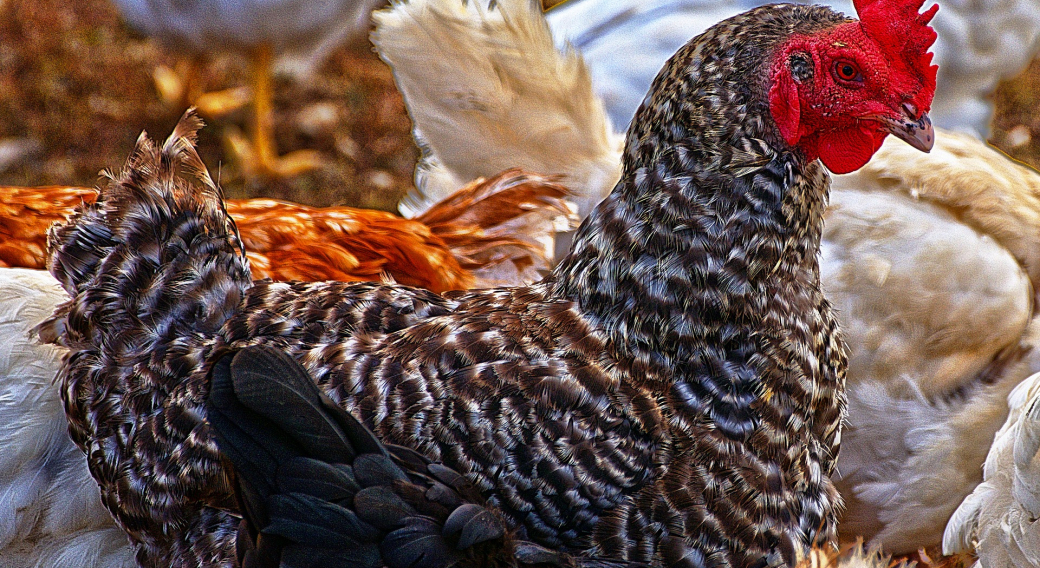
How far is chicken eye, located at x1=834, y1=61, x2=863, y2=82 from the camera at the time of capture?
138cm

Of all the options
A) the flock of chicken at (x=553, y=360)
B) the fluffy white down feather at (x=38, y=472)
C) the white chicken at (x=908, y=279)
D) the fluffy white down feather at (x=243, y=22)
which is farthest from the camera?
the fluffy white down feather at (x=243, y=22)

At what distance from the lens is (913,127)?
138 cm

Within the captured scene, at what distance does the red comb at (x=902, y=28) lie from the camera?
1386 millimetres

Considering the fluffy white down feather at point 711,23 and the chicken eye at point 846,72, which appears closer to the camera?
the chicken eye at point 846,72

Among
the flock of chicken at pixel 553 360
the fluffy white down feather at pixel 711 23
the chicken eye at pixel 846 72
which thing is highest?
the chicken eye at pixel 846 72

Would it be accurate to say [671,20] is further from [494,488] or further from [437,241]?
[494,488]

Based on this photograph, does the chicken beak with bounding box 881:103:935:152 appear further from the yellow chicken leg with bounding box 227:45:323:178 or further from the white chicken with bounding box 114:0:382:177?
the yellow chicken leg with bounding box 227:45:323:178

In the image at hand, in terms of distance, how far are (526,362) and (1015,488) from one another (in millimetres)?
908

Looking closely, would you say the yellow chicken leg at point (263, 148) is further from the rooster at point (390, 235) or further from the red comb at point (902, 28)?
the red comb at point (902, 28)

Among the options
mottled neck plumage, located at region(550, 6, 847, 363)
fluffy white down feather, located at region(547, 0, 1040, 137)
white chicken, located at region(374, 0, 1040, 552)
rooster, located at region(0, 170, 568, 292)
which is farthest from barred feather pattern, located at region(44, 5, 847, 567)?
fluffy white down feather, located at region(547, 0, 1040, 137)

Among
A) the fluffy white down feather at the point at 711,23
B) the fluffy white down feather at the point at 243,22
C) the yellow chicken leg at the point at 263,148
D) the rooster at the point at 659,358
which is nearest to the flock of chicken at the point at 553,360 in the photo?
the rooster at the point at 659,358

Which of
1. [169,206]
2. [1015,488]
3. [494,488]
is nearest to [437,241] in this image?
[169,206]

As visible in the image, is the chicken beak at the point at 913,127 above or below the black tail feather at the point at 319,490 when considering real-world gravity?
above

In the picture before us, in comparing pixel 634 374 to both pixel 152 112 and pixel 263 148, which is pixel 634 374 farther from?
pixel 152 112
